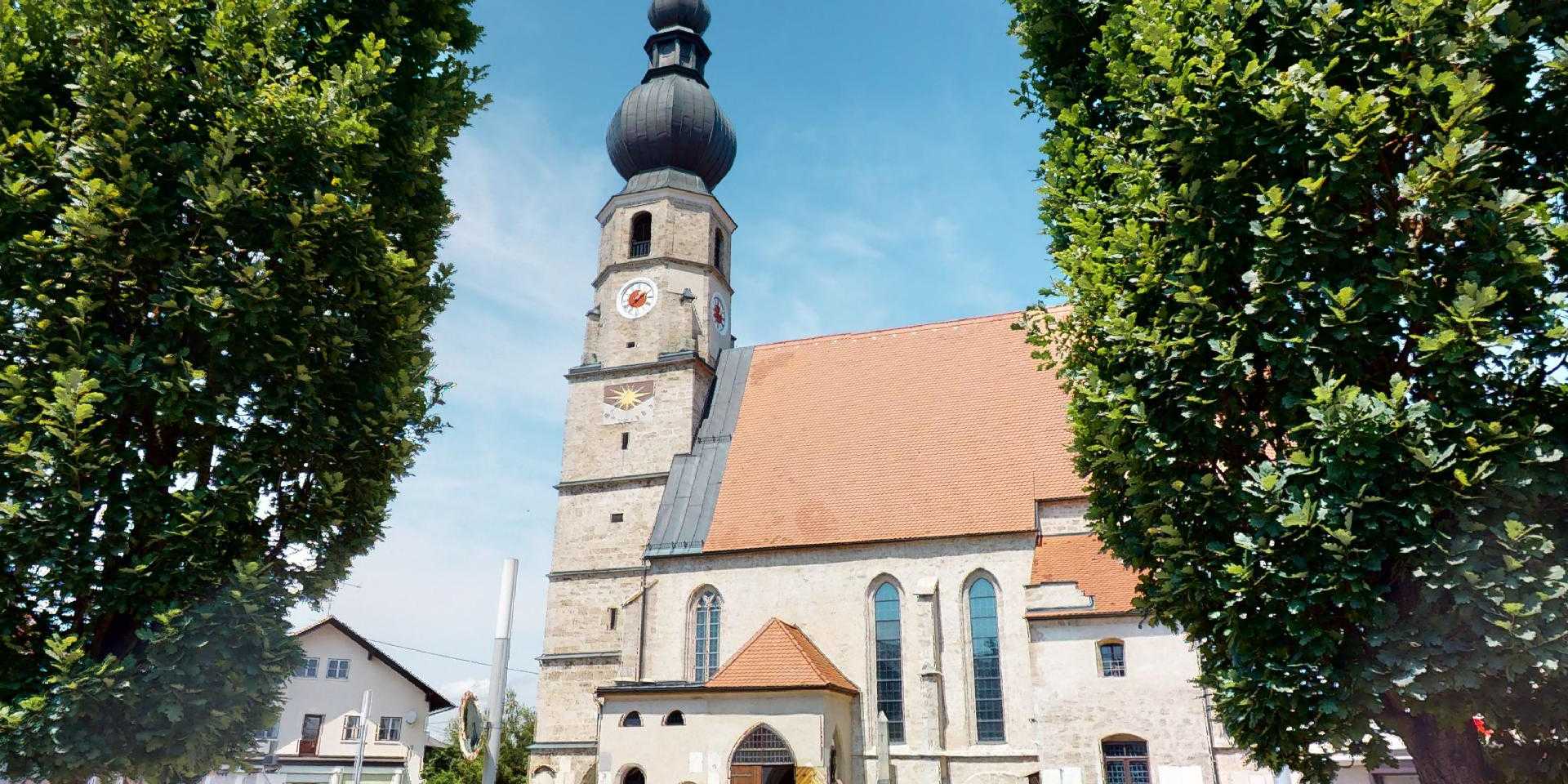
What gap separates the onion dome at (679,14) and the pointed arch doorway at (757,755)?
2200 centimetres

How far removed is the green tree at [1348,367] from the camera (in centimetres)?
654

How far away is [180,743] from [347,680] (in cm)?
3079

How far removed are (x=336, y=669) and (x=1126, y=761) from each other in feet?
88.2

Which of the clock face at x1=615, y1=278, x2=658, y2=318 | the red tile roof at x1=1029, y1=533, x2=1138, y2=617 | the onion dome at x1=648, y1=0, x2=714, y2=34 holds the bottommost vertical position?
the red tile roof at x1=1029, y1=533, x2=1138, y2=617

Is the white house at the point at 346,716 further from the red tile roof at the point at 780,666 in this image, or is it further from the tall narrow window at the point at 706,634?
the red tile roof at the point at 780,666

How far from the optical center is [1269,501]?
6.95 m

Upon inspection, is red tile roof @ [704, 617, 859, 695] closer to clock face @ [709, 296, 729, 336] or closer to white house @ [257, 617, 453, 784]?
clock face @ [709, 296, 729, 336]

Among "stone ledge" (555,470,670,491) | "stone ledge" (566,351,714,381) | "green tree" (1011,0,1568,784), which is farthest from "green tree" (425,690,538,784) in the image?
"green tree" (1011,0,1568,784)

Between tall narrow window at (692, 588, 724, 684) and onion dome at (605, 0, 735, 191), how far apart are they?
12.6 meters

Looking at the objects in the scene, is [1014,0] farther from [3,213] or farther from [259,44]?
[3,213]

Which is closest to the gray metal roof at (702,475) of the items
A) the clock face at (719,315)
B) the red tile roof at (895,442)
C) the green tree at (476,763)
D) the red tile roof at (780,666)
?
the red tile roof at (895,442)

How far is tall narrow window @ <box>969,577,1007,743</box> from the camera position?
21.7 metres

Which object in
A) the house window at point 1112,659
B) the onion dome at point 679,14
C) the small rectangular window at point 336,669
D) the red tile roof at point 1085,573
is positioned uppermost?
the onion dome at point 679,14

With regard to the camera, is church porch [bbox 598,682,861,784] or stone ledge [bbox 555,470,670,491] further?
stone ledge [bbox 555,470,670,491]
